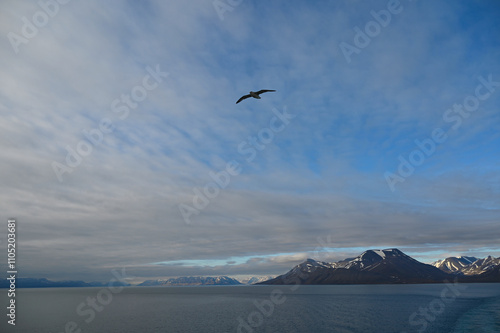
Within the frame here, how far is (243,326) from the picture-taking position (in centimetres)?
8469

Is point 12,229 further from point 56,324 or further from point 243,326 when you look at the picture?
point 56,324

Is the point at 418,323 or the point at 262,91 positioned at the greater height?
the point at 262,91

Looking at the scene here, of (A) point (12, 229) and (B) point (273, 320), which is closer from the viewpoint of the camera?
(A) point (12, 229)

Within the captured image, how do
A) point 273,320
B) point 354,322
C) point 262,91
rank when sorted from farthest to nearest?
point 273,320, point 354,322, point 262,91

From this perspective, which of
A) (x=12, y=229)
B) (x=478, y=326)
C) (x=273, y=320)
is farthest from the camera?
(x=273, y=320)

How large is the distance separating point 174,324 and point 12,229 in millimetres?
67079

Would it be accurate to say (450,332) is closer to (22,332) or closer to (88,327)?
(88,327)

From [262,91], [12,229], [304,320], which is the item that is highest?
[262,91]

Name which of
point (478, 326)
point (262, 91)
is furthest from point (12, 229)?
point (478, 326)

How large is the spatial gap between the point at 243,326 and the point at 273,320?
704 inches

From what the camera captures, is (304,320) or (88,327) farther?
(304,320)

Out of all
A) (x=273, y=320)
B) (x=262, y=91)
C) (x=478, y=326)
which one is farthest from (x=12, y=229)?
(x=478, y=326)

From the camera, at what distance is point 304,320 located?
98312 mm

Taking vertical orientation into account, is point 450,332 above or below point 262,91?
below
